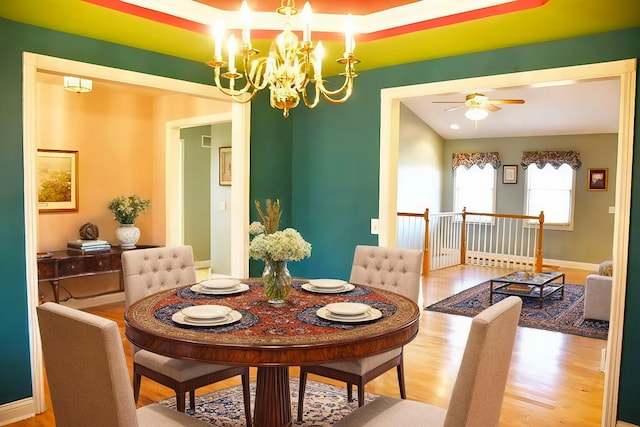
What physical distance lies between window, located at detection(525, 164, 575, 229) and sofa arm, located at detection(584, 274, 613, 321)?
4105mm

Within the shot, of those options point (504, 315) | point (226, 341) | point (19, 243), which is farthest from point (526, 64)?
point (19, 243)

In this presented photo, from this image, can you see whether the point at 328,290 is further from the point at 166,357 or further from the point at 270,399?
the point at 166,357

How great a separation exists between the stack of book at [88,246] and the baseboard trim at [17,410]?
2510mm

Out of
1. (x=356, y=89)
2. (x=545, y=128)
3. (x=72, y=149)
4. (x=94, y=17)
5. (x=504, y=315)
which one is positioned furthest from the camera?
(x=545, y=128)

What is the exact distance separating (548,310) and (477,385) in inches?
186

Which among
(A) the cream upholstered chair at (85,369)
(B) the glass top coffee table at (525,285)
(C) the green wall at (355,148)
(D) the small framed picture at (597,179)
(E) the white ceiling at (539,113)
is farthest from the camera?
(D) the small framed picture at (597,179)

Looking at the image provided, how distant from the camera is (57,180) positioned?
215 inches

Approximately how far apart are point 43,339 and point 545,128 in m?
9.02

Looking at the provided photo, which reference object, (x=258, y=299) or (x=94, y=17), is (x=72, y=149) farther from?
(x=258, y=299)

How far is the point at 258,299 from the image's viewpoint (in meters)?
2.49

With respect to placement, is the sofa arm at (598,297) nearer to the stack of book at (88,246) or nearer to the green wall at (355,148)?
the green wall at (355,148)

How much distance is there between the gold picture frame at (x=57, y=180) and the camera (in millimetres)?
5332

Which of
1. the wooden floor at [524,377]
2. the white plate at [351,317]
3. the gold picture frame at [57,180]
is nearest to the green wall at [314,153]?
the wooden floor at [524,377]

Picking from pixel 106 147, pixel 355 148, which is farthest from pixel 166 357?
pixel 106 147
